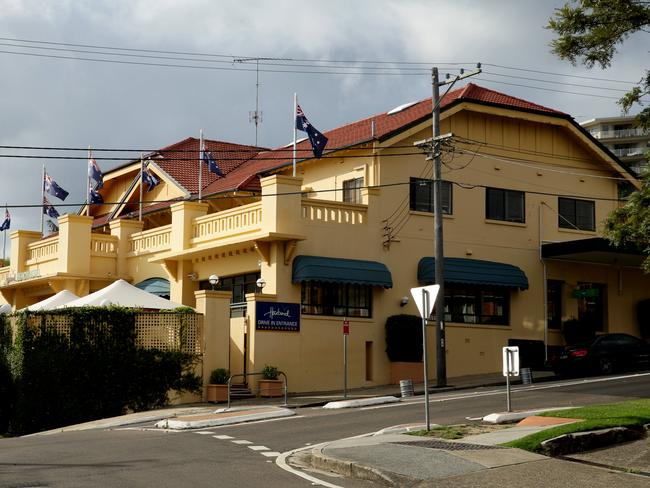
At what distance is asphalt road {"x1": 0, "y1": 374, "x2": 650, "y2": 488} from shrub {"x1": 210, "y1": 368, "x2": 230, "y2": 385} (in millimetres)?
4461

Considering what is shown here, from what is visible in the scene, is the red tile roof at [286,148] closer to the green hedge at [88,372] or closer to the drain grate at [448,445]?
the green hedge at [88,372]

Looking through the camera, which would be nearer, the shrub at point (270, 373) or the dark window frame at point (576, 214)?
the shrub at point (270, 373)

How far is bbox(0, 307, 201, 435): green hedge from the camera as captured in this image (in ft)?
89.5

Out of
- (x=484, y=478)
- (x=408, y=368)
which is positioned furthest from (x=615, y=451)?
(x=408, y=368)

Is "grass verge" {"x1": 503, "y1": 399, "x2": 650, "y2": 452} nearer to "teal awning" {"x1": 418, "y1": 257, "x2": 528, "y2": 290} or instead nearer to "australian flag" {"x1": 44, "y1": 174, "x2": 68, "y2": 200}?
"teal awning" {"x1": 418, "y1": 257, "x2": 528, "y2": 290}

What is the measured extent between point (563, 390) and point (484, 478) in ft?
45.4

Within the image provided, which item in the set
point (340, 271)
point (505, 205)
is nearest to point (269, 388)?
point (340, 271)

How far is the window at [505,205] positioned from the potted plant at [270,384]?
10.9 metres

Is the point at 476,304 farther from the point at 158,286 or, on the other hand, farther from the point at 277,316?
the point at 158,286

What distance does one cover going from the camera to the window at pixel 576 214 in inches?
1510

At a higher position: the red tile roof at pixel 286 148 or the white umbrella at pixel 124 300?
the red tile roof at pixel 286 148

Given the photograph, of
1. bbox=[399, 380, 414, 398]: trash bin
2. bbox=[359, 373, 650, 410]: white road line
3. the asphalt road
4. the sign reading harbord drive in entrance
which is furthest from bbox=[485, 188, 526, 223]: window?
bbox=[399, 380, 414, 398]: trash bin

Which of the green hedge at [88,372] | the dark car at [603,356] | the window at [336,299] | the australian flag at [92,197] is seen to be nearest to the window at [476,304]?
the window at [336,299]

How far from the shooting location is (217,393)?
91.6ft
